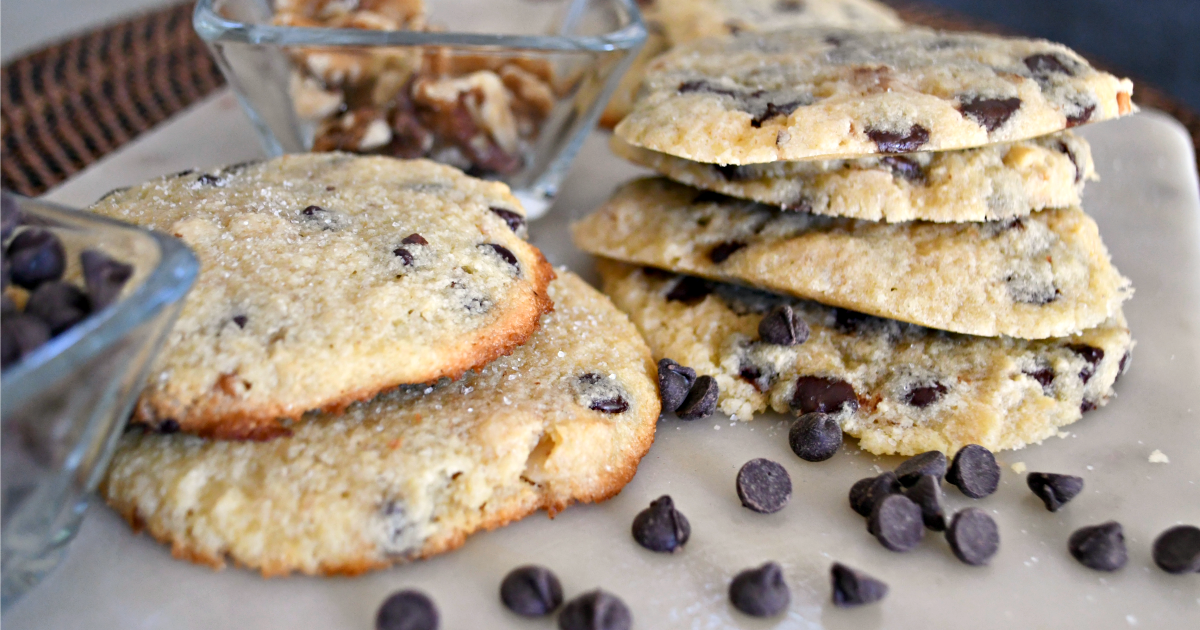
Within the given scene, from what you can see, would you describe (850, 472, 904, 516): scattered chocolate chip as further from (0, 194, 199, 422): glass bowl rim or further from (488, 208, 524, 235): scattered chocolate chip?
(0, 194, 199, 422): glass bowl rim

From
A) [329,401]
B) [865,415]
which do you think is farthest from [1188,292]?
[329,401]

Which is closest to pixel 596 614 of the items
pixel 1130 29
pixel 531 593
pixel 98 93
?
pixel 531 593

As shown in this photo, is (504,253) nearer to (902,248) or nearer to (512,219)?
(512,219)

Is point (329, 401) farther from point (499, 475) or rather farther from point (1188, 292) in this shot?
point (1188, 292)

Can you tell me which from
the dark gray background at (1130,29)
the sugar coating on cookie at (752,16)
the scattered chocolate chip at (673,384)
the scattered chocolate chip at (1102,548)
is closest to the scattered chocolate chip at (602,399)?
the scattered chocolate chip at (673,384)

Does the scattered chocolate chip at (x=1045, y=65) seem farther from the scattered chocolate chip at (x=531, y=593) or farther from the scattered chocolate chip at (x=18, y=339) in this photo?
the scattered chocolate chip at (x=18, y=339)
